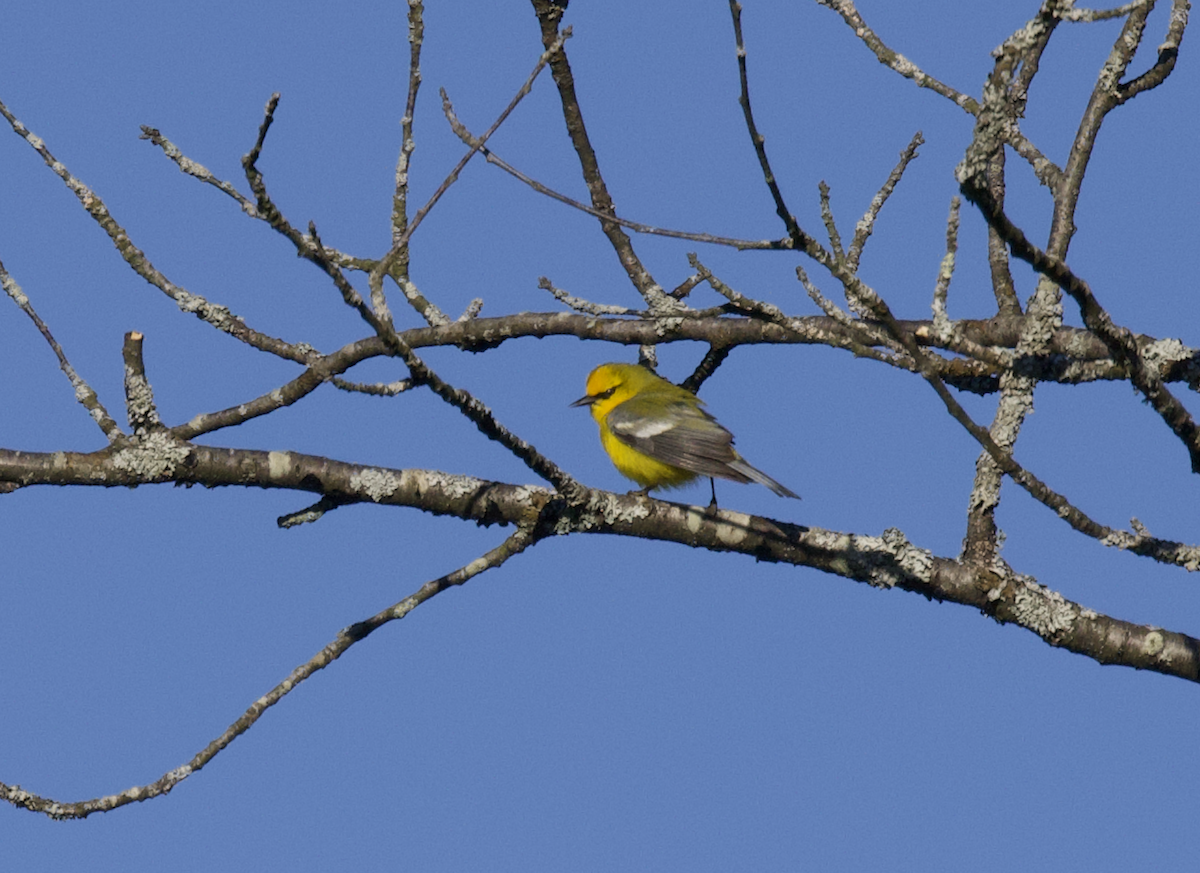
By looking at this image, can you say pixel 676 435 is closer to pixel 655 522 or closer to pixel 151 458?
pixel 655 522

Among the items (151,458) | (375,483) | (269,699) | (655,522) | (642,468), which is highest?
(642,468)

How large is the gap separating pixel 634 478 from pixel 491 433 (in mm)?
3595

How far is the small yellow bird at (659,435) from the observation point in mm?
7289

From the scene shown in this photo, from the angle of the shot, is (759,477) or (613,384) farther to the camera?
(613,384)

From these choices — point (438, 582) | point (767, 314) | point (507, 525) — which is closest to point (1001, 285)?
point (767, 314)

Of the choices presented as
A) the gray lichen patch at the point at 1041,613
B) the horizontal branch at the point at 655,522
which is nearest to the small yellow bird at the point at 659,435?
the horizontal branch at the point at 655,522

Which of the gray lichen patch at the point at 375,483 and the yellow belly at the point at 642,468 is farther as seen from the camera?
the yellow belly at the point at 642,468

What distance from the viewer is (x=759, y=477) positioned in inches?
278

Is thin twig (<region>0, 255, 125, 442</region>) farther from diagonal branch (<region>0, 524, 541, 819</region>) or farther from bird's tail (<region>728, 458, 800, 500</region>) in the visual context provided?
bird's tail (<region>728, 458, 800, 500</region>)

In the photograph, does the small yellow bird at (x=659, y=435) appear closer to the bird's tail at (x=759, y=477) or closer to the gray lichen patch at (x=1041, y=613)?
the bird's tail at (x=759, y=477)

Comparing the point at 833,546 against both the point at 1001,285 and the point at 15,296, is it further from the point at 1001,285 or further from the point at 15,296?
the point at 15,296

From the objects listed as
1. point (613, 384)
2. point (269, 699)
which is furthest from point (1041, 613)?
point (613, 384)

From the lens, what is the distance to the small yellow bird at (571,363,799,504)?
7.29m

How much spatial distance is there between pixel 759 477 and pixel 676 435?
75cm
